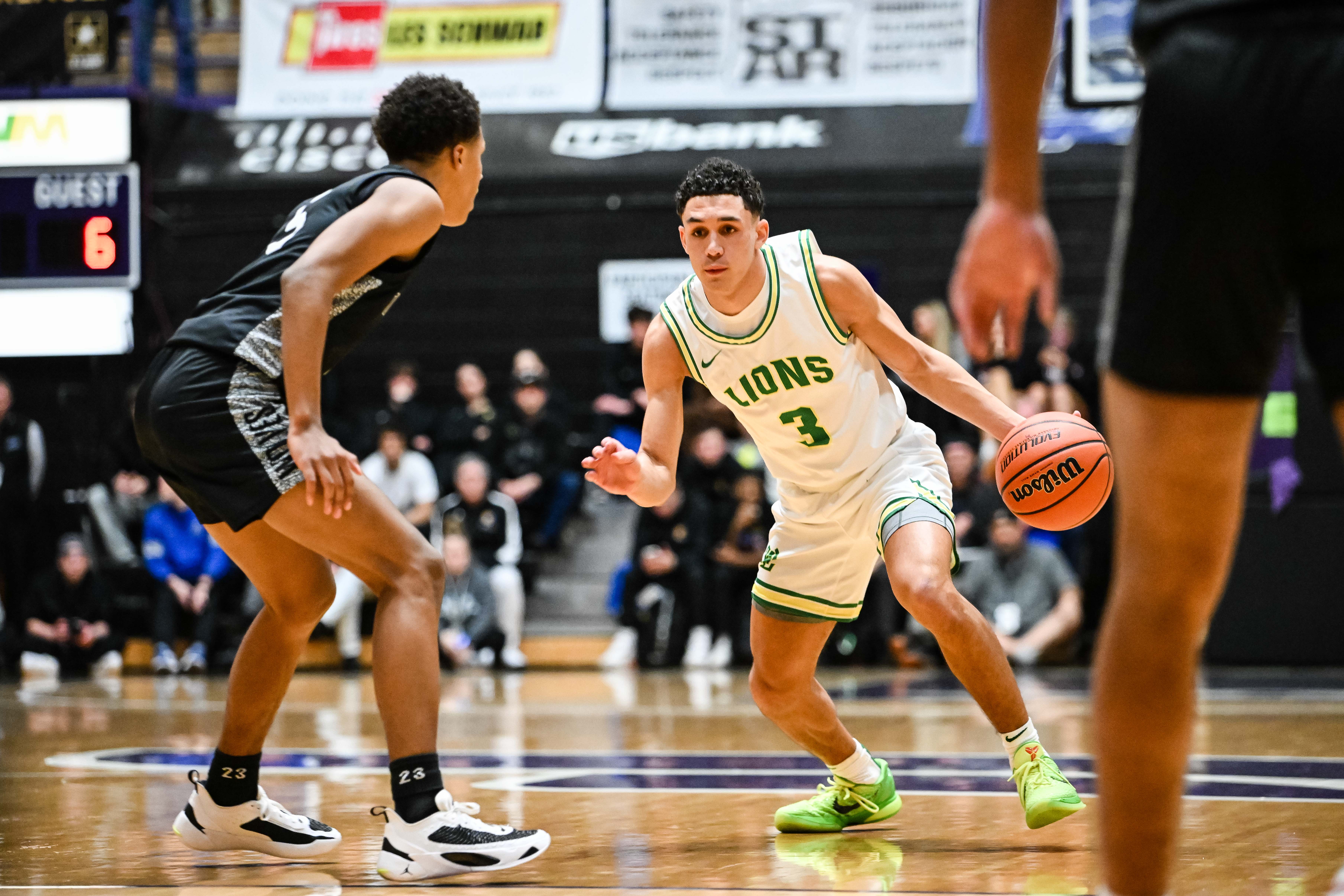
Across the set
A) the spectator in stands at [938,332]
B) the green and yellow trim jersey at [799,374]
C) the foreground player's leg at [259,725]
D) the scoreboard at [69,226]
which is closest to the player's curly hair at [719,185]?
the green and yellow trim jersey at [799,374]

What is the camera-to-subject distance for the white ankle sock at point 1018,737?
4082mm

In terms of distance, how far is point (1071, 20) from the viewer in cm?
948

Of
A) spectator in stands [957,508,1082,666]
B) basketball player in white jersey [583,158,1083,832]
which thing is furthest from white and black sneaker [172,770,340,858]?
spectator in stands [957,508,1082,666]

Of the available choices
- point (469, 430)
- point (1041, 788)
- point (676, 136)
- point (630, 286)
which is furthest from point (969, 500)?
point (1041, 788)

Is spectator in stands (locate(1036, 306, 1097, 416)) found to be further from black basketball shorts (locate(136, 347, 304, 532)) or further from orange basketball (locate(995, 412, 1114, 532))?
black basketball shorts (locate(136, 347, 304, 532))

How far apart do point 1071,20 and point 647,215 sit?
5198mm

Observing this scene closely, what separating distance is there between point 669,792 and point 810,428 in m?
1.36

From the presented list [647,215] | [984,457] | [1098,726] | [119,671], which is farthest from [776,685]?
[647,215]

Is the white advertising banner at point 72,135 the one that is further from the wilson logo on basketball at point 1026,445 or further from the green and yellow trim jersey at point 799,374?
the wilson logo on basketball at point 1026,445

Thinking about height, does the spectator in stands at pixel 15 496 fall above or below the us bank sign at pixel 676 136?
below

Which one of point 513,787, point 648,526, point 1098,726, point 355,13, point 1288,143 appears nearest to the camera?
point 1288,143

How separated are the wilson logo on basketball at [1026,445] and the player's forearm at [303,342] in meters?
1.87

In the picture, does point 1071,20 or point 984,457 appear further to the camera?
point 984,457

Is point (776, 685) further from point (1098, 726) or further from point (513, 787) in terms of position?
point (1098, 726)
